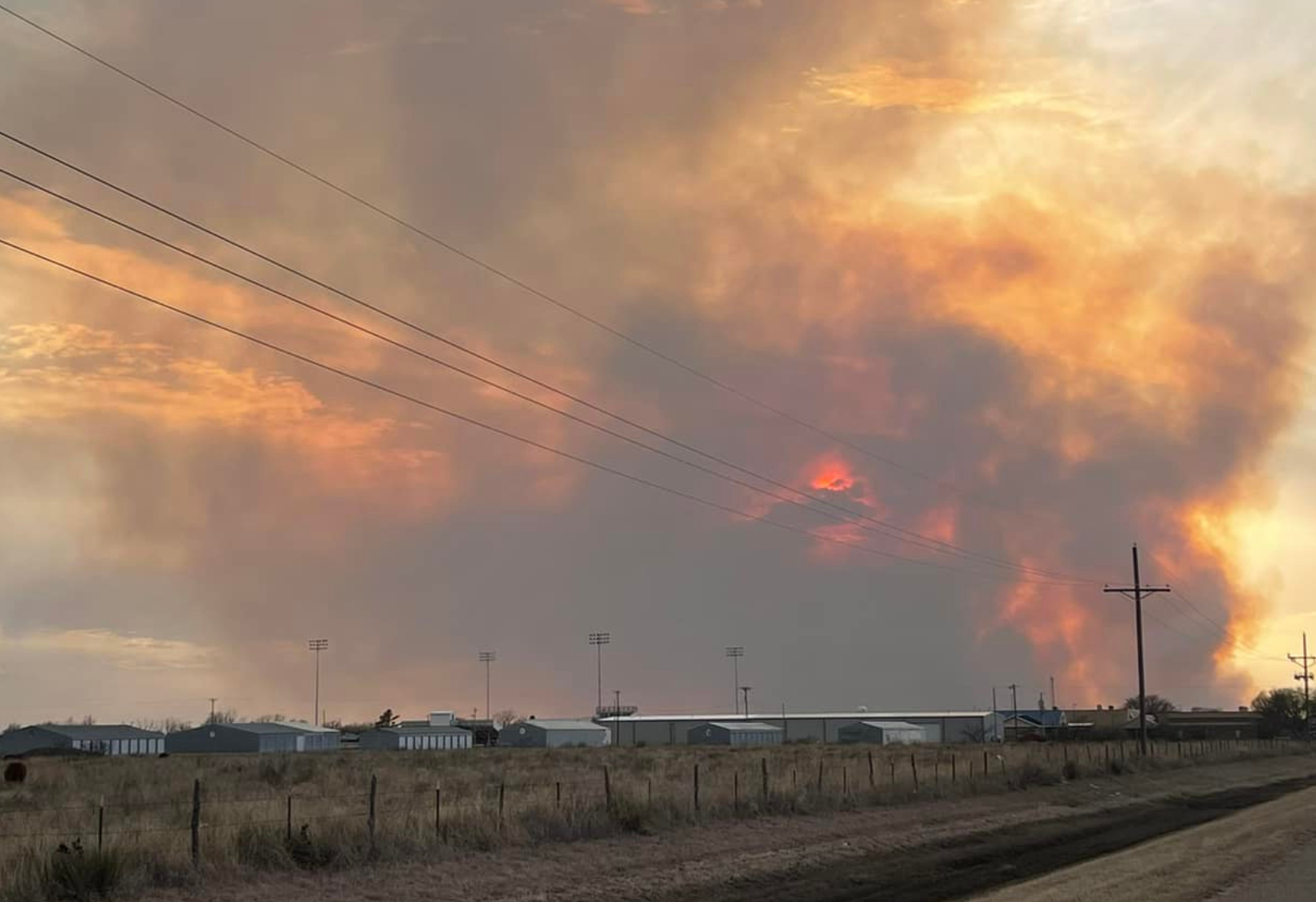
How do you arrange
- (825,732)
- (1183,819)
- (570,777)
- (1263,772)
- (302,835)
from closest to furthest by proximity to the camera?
(302,835), (1183,819), (570,777), (1263,772), (825,732)

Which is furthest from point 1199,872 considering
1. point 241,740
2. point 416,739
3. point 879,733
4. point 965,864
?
point 879,733

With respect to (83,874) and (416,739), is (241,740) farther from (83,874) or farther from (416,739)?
(83,874)

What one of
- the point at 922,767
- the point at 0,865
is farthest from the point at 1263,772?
the point at 0,865

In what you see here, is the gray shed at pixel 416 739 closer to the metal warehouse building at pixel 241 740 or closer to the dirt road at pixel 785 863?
the metal warehouse building at pixel 241 740

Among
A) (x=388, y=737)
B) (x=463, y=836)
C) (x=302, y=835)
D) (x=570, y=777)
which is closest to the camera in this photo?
(x=302, y=835)

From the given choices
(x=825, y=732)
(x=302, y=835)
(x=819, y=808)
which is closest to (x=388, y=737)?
(x=825, y=732)

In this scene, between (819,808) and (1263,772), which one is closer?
(819,808)

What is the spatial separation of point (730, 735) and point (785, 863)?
13914 cm

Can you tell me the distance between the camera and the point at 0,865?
75.2 ft

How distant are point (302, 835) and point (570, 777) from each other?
33.9 m

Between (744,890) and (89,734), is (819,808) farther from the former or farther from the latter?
(89,734)

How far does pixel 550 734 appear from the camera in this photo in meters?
159

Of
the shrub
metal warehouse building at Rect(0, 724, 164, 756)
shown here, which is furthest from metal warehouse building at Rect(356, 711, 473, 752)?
the shrub

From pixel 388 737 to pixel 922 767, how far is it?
10910 centimetres
